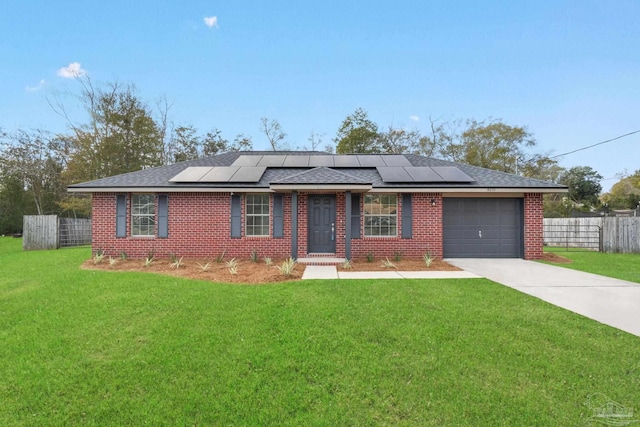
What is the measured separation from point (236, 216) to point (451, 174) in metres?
8.04

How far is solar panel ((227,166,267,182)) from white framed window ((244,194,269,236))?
2.00 feet

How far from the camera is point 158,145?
24719 mm

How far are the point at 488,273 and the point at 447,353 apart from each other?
17.3ft

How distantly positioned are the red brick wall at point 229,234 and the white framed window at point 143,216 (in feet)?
0.72

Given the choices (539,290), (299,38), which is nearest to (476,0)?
(299,38)

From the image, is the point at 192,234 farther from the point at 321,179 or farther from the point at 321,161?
the point at 321,161

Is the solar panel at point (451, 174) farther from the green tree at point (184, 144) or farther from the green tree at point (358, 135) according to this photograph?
the green tree at point (184, 144)

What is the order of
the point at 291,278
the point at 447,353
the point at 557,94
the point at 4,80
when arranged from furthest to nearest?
the point at 557,94 → the point at 4,80 → the point at 291,278 → the point at 447,353

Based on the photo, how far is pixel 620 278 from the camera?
6.99 metres

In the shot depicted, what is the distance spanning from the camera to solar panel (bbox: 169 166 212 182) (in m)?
10.2

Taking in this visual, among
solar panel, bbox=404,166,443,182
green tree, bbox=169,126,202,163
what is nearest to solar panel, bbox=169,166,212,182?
solar panel, bbox=404,166,443,182

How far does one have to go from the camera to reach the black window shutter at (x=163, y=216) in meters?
10.2

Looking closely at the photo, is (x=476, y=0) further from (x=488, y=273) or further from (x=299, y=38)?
(x=488, y=273)

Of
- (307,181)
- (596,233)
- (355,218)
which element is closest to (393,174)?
(355,218)
